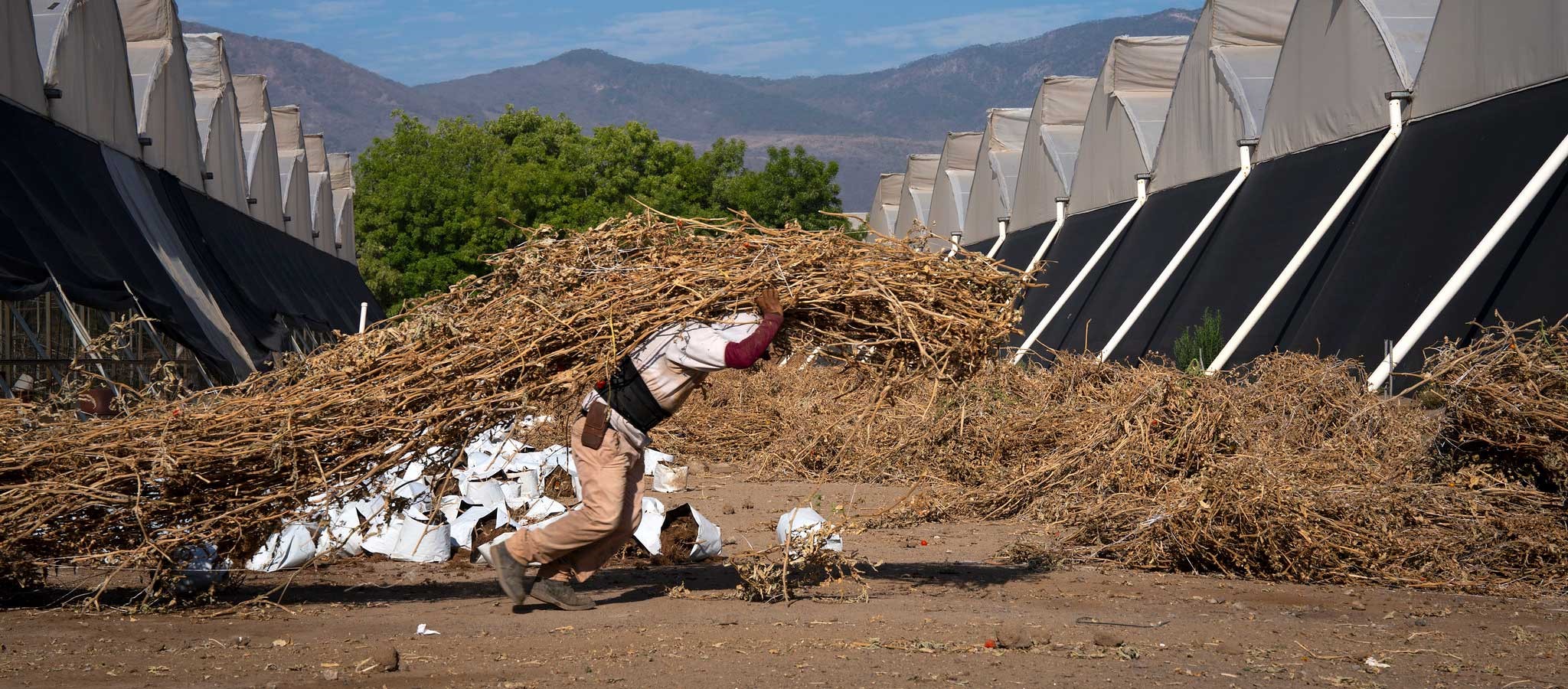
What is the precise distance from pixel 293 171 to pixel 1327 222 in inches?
1194

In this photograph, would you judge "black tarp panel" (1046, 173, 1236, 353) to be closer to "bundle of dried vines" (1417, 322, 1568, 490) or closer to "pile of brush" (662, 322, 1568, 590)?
"pile of brush" (662, 322, 1568, 590)

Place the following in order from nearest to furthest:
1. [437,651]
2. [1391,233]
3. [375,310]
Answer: [437,651], [1391,233], [375,310]

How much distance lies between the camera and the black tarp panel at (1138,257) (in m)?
20.6

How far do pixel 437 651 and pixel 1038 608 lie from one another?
2708mm

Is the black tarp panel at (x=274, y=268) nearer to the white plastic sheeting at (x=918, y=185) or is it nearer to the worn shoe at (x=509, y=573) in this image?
the worn shoe at (x=509, y=573)

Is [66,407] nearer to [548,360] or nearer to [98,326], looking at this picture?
[548,360]

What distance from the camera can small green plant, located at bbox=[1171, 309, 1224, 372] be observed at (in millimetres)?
15336

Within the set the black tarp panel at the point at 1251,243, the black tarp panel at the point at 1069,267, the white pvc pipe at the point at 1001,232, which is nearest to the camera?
the black tarp panel at the point at 1251,243

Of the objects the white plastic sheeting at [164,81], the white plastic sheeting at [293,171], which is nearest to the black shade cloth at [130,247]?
the white plastic sheeting at [164,81]

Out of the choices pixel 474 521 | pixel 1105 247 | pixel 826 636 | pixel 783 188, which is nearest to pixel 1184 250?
pixel 1105 247

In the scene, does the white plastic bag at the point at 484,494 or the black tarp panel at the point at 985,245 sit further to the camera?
the black tarp panel at the point at 985,245

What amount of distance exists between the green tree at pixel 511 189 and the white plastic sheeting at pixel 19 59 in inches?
1049

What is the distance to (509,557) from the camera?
233 inches

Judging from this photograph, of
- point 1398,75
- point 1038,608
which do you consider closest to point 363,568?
point 1038,608
